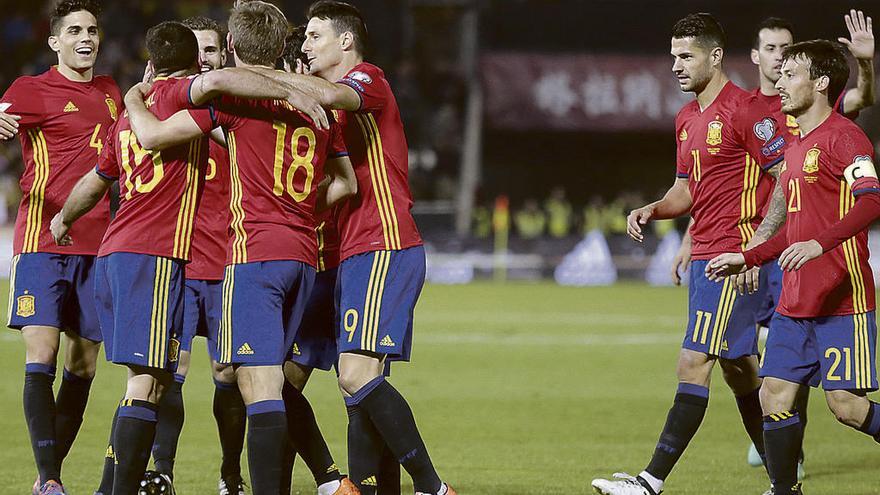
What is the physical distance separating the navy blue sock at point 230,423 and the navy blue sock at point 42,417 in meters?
0.79

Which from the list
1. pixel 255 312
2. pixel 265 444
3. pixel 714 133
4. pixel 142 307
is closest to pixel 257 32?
pixel 255 312

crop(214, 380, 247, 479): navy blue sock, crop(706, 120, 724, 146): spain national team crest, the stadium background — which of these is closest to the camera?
crop(214, 380, 247, 479): navy blue sock

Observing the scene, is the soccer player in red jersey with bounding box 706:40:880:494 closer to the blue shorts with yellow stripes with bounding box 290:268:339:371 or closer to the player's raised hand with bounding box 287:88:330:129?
the blue shorts with yellow stripes with bounding box 290:268:339:371

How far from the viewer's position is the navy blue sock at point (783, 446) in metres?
5.94

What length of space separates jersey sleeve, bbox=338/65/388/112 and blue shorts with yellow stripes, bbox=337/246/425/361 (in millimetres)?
664

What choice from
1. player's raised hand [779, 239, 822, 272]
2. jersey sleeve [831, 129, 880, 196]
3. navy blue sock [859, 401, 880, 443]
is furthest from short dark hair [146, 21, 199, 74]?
navy blue sock [859, 401, 880, 443]

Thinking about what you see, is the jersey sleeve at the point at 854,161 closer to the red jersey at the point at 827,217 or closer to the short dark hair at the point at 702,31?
the red jersey at the point at 827,217

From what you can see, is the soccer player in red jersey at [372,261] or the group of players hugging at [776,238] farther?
the group of players hugging at [776,238]

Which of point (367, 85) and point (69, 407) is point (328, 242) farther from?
point (69, 407)

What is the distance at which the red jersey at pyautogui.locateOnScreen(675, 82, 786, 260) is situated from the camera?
661 centimetres

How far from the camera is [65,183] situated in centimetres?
647

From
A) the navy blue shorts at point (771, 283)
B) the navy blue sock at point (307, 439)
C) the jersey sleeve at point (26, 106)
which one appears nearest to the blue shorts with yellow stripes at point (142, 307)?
the navy blue sock at point (307, 439)

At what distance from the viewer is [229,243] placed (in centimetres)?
543

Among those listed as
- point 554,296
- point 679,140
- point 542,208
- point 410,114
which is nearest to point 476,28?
point 410,114
